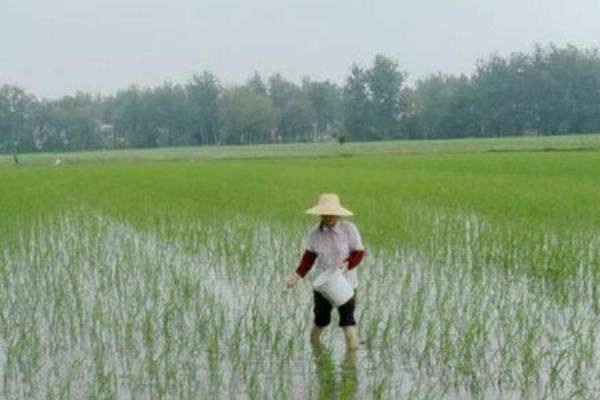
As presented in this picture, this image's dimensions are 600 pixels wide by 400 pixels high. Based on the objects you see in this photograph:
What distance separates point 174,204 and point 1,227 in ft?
10.7

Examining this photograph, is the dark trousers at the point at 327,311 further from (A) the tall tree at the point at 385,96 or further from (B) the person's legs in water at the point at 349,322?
(A) the tall tree at the point at 385,96

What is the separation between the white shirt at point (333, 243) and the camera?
441 centimetres

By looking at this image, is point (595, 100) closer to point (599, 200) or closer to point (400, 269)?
point (599, 200)

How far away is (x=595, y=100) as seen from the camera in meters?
57.8

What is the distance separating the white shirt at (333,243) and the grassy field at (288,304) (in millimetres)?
501

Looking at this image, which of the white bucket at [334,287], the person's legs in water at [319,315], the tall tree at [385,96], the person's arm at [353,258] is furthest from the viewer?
the tall tree at [385,96]

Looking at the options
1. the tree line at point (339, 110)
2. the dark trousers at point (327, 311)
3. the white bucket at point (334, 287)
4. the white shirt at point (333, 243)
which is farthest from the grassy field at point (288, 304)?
the tree line at point (339, 110)

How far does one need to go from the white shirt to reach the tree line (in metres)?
56.3

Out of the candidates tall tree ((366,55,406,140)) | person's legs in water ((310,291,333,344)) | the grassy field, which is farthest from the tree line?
person's legs in water ((310,291,333,344))

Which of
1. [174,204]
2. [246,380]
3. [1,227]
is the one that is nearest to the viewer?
[246,380]

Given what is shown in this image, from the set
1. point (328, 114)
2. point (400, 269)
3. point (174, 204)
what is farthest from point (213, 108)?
point (400, 269)

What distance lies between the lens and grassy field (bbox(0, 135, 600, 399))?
13.2 feet

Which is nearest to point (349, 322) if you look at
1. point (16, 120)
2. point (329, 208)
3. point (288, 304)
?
point (329, 208)

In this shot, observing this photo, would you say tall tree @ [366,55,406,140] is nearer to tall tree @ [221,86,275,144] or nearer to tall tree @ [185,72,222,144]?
tall tree @ [221,86,275,144]
